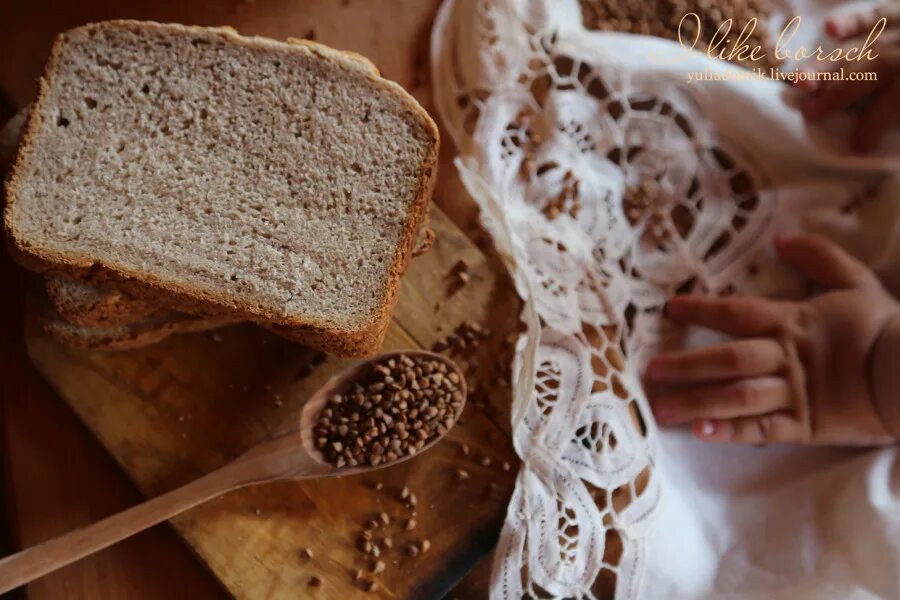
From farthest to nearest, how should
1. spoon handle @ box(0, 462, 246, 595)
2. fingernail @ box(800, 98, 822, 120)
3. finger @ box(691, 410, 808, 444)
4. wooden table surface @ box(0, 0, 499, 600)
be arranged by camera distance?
1. fingernail @ box(800, 98, 822, 120)
2. finger @ box(691, 410, 808, 444)
3. wooden table surface @ box(0, 0, 499, 600)
4. spoon handle @ box(0, 462, 246, 595)

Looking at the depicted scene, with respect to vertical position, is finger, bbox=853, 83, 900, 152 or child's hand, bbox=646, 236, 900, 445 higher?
finger, bbox=853, 83, 900, 152

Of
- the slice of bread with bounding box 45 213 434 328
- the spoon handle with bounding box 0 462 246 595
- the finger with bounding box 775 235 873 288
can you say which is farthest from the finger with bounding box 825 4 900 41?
the spoon handle with bounding box 0 462 246 595

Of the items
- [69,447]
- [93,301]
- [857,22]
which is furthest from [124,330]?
[857,22]

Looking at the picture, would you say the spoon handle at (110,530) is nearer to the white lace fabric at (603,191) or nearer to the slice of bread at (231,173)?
the slice of bread at (231,173)

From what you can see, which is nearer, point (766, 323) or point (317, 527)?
point (317, 527)

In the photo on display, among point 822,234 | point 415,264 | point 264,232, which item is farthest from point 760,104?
point 264,232

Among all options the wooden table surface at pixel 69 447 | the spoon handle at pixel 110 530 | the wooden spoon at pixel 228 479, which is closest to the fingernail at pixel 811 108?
the wooden table surface at pixel 69 447

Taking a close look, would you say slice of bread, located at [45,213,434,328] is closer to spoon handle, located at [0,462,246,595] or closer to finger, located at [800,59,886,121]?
spoon handle, located at [0,462,246,595]

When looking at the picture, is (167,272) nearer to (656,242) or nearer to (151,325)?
(151,325)
